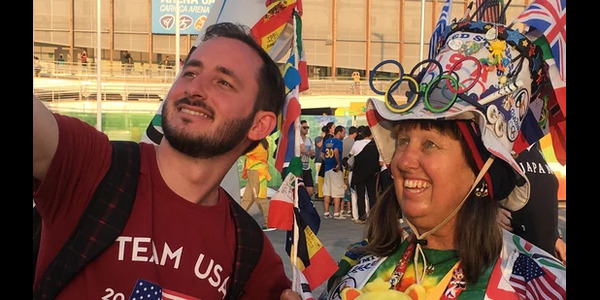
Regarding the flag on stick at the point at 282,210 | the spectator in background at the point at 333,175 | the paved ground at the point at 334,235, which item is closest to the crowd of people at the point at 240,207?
the flag on stick at the point at 282,210

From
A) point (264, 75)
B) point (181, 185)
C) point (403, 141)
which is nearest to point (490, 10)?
point (403, 141)

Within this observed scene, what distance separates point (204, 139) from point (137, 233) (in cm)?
39

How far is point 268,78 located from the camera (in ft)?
8.82

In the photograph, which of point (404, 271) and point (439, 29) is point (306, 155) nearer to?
point (439, 29)

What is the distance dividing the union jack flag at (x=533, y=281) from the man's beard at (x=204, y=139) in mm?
1094

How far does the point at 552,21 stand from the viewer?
2.76 meters

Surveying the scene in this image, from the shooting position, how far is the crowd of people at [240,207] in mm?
2135

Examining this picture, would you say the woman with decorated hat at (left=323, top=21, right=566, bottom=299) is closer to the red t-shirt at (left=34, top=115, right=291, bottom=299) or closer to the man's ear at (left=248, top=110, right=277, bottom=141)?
the man's ear at (left=248, top=110, right=277, bottom=141)

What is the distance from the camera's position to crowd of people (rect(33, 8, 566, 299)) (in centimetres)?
213

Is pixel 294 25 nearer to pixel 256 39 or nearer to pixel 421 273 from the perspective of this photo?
pixel 256 39

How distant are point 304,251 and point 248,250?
374 mm

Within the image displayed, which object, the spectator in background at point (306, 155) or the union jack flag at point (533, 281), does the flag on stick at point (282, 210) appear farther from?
the spectator in background at point (306, 155)
